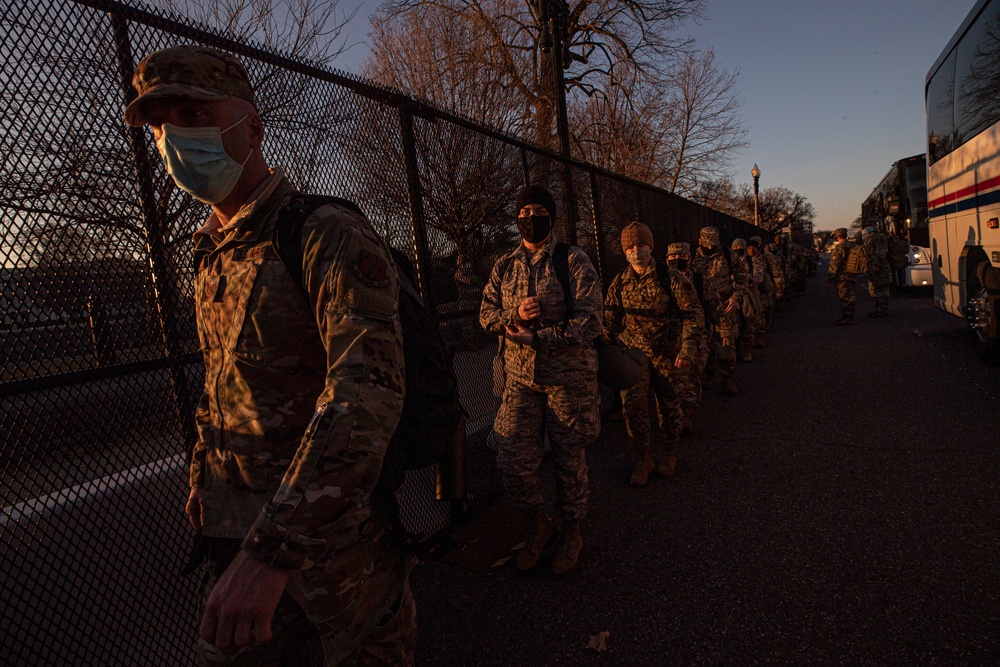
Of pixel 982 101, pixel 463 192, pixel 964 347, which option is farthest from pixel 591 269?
pixel 964 347

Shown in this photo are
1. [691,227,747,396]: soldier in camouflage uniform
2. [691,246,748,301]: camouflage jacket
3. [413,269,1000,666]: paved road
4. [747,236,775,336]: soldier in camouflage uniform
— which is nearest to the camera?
[413,269,1000,666]: paved road

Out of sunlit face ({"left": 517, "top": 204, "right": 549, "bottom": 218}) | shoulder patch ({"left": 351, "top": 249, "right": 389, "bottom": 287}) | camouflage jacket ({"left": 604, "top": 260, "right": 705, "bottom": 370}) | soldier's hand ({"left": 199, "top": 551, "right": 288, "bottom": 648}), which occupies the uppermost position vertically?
sunlit face ({"left": 517, "top": 204, "right": 549, "bottom": 218})

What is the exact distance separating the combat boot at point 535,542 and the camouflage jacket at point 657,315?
1.68 meters

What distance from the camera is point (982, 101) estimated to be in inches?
248

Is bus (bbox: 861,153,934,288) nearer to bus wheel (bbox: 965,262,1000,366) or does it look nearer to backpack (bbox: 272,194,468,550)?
bus wheel (bbox: 965,262,1000,366)

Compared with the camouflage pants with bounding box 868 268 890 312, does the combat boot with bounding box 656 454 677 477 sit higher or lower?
lower

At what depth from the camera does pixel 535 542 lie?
3.23 meters

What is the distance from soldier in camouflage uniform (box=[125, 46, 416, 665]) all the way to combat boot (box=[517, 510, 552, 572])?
1687 mm

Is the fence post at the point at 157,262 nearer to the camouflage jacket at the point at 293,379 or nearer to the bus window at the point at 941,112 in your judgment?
the camouflage jacket at the point at 293,379

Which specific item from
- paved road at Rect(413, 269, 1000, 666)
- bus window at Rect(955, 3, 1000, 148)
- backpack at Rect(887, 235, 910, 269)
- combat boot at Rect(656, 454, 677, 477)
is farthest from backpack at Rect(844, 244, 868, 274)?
combat boot at Rect(656, 454, 677, 477)

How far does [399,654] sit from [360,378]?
2.77 feet

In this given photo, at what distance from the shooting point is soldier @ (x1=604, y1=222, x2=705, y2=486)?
4.29 m

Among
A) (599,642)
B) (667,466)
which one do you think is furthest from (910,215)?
(599,642)

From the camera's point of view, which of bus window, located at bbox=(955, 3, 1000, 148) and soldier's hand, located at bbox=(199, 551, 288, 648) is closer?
soldier's hand, located at bbox=(199, 551, 288, 648)
